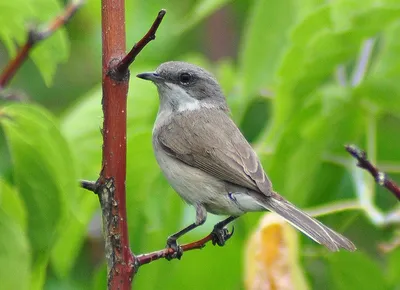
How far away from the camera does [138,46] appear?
2.71 meters

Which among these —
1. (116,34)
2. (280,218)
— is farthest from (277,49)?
(116,34)

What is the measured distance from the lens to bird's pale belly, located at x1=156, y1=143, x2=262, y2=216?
12.7 feet

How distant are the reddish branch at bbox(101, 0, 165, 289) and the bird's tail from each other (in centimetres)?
90

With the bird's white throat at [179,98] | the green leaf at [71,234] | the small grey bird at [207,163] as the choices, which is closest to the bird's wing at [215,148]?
the small grey bird at [207,163]

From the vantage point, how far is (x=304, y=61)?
4070mm

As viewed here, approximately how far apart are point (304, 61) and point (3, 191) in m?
1.51

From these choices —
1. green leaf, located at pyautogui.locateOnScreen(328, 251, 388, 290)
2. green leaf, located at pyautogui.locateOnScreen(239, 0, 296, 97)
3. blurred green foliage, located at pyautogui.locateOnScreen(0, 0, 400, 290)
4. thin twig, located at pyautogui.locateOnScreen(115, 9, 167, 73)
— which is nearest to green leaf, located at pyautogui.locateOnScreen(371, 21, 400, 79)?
blurred green foliage, located at pyautogui.locateOnScreen(0, 0, 400, 290)

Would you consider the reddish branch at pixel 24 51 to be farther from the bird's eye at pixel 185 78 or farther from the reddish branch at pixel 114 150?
the reddish branch at pixel 114 150

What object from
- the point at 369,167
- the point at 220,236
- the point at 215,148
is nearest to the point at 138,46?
the point at 369,167

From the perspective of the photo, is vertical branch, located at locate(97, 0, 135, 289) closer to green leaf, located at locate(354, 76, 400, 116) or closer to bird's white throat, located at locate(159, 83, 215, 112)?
green leaf, located at locate(354, 76, 400, 116)

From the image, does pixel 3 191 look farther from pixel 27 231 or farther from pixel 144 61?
pixel 144 61

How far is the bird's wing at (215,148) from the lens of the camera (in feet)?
13.3

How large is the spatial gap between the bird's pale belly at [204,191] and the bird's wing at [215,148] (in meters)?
0.07

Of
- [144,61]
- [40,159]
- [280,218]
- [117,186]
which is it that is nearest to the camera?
[117,186]
